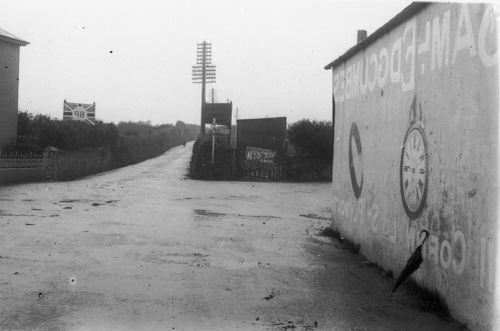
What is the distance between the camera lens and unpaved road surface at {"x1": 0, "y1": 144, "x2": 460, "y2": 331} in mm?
4957

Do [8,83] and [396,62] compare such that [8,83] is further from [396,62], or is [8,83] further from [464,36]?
[464,36]

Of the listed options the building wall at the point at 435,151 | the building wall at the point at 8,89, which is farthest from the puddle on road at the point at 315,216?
the building wall at the point at 8,89

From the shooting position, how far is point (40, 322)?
4.68 m

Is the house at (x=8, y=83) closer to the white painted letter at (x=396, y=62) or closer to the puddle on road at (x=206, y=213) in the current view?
the puddle on road at (x=206, y=213)

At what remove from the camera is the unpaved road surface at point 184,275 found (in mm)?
4957

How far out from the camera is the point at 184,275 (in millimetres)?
6680

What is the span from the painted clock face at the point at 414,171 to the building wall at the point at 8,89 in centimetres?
2049

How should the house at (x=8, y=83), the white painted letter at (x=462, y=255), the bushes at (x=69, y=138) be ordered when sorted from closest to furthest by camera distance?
the white painted letter at (x=462, y=255)
the house at (x=8, y=83)
the bushes at (x=69, y=138)

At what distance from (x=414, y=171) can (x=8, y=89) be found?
70.1 feet

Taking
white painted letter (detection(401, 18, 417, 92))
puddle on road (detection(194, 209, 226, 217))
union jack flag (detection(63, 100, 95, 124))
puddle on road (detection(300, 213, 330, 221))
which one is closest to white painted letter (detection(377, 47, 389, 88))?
white painted letter (detection(401, 18, 417, 92))

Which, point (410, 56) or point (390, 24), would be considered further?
point (390, 24)

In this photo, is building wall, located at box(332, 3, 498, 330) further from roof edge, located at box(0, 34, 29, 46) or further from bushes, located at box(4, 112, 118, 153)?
roof edge, located at box(0, 34, 29, 46)

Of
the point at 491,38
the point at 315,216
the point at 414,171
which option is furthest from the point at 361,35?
the point at 491,38

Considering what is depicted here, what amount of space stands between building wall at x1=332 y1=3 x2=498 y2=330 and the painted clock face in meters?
0.01
